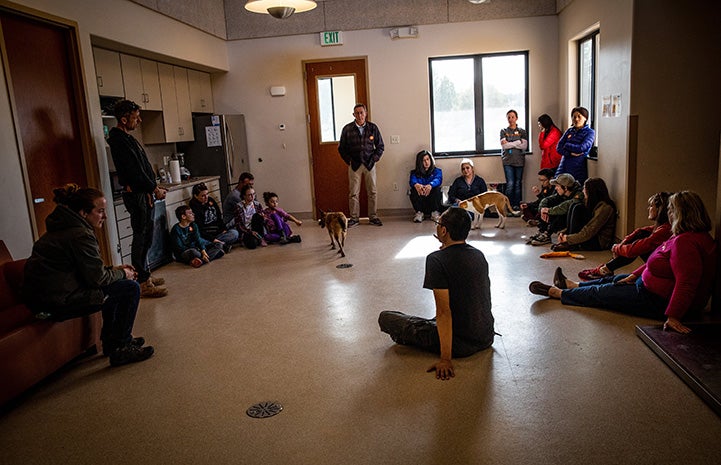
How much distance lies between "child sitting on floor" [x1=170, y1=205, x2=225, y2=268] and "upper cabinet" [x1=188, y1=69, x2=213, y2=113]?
2371mm

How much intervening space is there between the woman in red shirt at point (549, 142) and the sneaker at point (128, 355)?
19.7 ft

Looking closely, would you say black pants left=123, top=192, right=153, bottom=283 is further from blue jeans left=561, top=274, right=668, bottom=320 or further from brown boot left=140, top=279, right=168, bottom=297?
blue jeans left=561, top=274, right=668, bottom=320

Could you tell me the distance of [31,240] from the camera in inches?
181

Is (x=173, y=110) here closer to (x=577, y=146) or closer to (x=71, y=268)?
(x=71, y=268)

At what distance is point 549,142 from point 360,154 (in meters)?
2.60

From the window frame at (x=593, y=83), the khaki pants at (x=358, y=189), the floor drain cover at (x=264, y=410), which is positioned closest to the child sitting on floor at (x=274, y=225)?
the khaki pants at (x=358, y=189)

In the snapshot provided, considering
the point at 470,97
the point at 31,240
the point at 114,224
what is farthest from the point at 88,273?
the point at 470,97

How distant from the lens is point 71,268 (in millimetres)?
3396

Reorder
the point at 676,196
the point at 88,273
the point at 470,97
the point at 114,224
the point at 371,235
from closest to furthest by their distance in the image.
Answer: the point at 88,273 → the point at 676,196 → the point at 114,224 → the point at 371,235 → the point at 470,97

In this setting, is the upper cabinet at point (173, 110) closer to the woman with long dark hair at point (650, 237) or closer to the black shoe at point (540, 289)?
the black shoe at point (540, 289)

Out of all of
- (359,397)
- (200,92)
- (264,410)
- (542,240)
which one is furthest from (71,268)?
(200,92)

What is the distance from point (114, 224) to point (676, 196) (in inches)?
190

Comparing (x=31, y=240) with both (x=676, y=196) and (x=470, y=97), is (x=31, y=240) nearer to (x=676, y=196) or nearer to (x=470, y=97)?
(x=676, y=196)

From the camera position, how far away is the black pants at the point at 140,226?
528 cm
